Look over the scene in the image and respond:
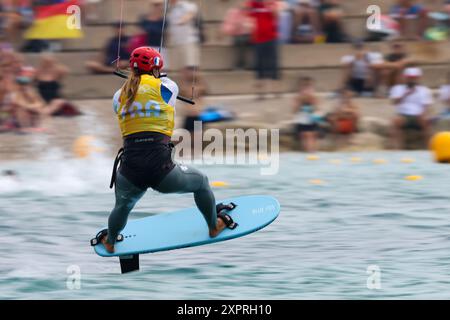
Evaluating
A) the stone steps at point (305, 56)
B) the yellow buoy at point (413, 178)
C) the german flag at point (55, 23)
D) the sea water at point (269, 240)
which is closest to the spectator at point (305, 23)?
the stone steps at point (305, 56)

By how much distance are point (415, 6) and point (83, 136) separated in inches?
209

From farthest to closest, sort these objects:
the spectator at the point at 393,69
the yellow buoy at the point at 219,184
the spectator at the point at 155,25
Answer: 1. the spectator at the point at 393,69
2. the spectator at the point at 155,25
3. the yellow buoy at the point at 219,184

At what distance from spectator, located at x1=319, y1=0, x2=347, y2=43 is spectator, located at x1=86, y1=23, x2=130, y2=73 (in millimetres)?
2960

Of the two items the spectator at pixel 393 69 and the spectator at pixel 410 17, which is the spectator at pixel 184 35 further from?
the spectator at pixel 410 17

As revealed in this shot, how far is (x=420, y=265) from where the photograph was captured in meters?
8.52

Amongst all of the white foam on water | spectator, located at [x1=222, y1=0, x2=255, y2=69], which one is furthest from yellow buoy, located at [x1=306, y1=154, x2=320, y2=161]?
the white foam on water

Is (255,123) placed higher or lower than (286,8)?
lower

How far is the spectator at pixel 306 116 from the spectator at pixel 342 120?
254mm

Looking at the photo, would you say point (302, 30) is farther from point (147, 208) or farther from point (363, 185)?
point (147, 208)

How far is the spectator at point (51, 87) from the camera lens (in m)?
16.0

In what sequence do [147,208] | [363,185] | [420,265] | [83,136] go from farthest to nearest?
[83,136] < [363,185] < [147,208] < [420,265]

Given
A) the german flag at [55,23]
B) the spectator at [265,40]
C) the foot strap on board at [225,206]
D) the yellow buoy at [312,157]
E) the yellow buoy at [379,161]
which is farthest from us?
the german flag at [55,23]

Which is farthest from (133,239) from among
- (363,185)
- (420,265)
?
(363,185)

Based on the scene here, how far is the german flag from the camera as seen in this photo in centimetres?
1627
